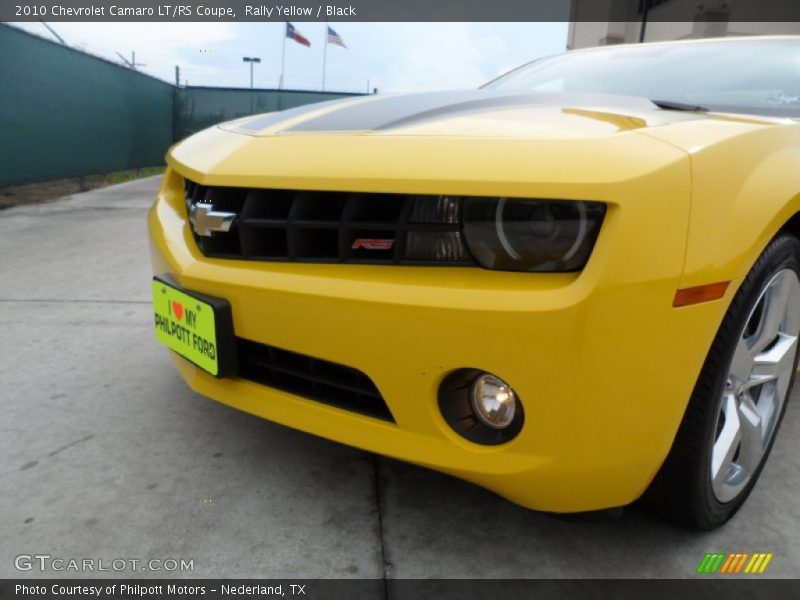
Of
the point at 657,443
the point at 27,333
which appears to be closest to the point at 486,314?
the point at 657,443

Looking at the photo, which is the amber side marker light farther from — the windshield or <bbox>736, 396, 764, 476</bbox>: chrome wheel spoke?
the windshield

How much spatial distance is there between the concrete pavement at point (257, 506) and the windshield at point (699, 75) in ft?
3.52

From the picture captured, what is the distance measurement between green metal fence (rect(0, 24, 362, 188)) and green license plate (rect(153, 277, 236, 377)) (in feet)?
20.4

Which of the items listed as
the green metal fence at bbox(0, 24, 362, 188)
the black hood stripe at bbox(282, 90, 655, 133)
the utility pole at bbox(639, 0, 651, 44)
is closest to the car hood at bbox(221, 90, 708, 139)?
the black hood stripe at bbox(282, 90, 655, 133)

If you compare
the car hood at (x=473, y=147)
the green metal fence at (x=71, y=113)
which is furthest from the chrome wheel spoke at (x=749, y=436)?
the green metal fence at (x=71, y=113)

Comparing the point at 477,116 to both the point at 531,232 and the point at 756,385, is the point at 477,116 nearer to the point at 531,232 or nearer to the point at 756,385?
the point at 531,232

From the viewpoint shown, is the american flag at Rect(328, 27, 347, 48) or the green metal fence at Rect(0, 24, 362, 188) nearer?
the green metal fence at Rect(0, 24, 362, 188)

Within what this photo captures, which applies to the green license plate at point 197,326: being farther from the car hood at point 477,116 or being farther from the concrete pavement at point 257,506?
the car hood at point 477,116

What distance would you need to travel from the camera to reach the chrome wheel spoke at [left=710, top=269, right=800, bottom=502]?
1.44 m

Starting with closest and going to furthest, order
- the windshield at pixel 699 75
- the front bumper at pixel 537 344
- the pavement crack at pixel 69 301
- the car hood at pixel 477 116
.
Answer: the front bumper at pixel 537 344, the car hood at pixel 477 116, the windshield at pixel 699 75, the pavement crack at pixel 69 301

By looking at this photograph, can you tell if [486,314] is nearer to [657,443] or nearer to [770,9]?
[657,443]

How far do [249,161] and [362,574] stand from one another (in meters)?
0.97

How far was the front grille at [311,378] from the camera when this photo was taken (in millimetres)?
1386

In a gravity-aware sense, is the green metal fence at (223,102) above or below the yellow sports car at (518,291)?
above
